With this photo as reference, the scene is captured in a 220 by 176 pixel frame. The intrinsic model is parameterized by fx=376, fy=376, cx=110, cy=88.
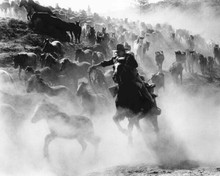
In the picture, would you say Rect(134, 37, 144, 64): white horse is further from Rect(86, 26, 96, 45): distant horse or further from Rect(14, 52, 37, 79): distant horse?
Rect(14, 52, 37, 79): distant horse

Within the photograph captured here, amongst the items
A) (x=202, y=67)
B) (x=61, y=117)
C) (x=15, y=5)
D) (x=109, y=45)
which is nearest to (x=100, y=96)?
(x=61, y=117)

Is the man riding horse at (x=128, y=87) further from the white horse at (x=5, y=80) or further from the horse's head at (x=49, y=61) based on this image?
the horse's head at (x=49, y=61)

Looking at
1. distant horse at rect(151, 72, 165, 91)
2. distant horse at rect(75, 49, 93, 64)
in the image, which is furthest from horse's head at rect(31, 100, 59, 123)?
distant horse at rect(151, 72, 165, 91)

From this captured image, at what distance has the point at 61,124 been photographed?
10258 millimetres

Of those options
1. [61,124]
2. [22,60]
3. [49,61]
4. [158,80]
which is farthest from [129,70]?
[158,80]

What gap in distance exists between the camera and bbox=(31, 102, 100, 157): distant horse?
1005cm

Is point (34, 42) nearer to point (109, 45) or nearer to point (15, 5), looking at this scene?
point (109, 45)

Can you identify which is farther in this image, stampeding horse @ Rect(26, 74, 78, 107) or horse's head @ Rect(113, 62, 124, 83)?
stampeding horse @ Rect(26, 74, 78, 107)

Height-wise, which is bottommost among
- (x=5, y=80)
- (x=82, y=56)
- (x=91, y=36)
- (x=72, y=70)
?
(x=5, y=80)

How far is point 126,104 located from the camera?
11.1 m

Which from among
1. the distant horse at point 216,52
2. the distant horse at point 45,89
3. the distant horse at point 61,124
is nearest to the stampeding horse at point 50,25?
the distant horse at point 45,89

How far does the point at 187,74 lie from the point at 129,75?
18938 millimetres

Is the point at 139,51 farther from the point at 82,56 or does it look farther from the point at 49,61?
the point at 49,61

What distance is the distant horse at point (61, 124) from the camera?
396 inches
